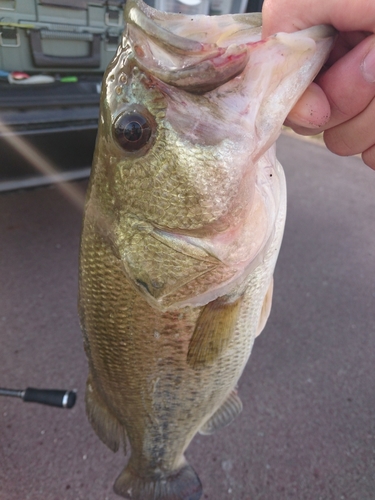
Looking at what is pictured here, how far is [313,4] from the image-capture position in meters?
0.84

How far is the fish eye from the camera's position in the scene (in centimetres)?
90

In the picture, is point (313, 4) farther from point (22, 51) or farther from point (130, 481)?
point (22, 51)

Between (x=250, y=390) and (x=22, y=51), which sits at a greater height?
(x=22, y=51)

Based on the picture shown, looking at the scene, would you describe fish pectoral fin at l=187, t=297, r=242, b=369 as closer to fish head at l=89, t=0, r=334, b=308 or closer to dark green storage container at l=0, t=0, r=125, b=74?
fish head at l=89, t=0, r=334, b=308

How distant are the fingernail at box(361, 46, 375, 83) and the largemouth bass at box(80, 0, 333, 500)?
0.09 metres

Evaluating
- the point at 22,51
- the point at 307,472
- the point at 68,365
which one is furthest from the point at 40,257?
the point at 307,472

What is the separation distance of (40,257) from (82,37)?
1.48 meters

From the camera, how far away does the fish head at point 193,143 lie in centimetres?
81

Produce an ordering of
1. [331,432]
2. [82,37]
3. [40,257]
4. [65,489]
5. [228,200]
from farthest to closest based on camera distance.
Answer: [40,257]
[82,37]
[331,432]
[65,489]
[228,200]

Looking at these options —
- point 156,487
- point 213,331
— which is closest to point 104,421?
point 156,487

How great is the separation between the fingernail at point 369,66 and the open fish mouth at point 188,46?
0.09 metres

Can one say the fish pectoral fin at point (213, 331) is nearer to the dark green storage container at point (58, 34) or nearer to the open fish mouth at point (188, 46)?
the open fish mouth at point (188, 46)

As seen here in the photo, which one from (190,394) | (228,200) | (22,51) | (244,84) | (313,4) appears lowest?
(190,394)

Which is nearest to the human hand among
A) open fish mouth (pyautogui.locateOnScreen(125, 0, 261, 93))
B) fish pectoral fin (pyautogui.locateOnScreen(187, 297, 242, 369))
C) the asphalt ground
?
open fish mouth (pyautogui.locateOnScreen(125, 0, 261, 93))
